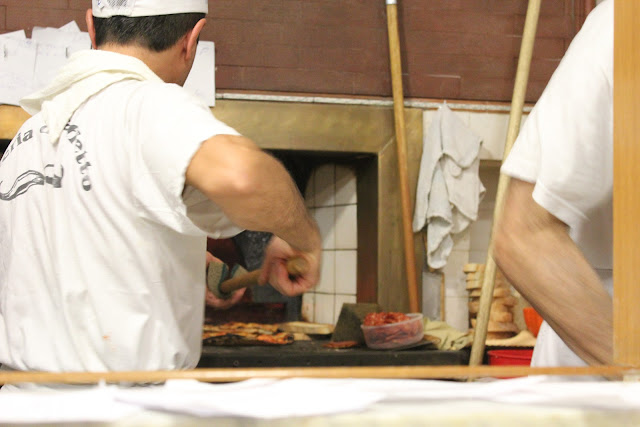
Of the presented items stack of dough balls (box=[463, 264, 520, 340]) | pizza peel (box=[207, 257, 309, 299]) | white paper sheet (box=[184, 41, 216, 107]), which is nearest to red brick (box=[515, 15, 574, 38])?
stack of dough balls (box=[463, 264, 520, 340])

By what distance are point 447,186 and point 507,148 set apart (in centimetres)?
35

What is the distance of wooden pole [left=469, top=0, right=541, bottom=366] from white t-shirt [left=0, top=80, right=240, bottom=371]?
6.80 ft

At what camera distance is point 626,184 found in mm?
610

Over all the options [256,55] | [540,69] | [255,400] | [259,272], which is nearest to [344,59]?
[256,55]

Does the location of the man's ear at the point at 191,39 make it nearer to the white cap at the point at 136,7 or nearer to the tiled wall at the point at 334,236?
the white cap at the point at 136,7

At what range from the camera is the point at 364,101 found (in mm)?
3662

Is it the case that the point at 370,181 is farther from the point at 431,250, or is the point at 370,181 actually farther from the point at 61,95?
the point at 61,95

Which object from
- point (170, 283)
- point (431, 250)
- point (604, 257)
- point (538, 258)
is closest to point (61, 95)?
point (170, 283)

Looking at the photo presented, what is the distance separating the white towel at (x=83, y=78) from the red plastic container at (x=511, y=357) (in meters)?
2.10

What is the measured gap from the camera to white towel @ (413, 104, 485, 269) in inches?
139

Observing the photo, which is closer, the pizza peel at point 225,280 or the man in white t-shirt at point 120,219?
the man in white t-shirt at point 120,219

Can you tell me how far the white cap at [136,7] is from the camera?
1.40 meters

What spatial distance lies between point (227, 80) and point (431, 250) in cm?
131

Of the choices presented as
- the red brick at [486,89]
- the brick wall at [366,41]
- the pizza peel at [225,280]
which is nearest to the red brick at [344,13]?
the brick wall at [366,41]
